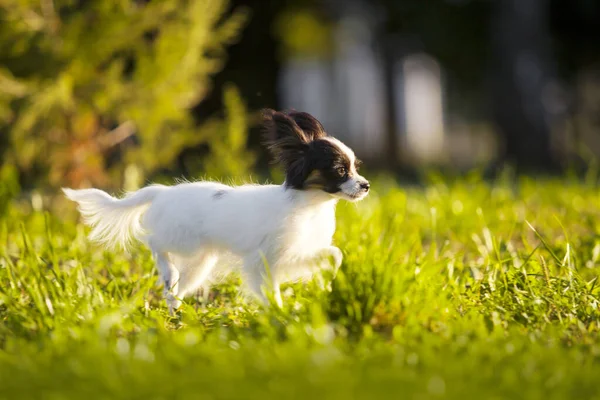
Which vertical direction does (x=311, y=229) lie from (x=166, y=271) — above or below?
above

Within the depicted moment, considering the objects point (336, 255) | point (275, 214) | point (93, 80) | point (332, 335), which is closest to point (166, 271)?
point (275, 214)

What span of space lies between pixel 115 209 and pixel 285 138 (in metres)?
1.12

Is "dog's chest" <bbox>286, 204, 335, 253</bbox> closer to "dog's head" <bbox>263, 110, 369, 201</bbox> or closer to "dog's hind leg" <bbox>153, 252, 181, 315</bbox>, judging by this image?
"dog's head" <bbox>263, 110, 369, 201</bbox>

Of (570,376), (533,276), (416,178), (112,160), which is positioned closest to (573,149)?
(416,178)

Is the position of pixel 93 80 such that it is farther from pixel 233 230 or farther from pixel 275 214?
pixel 275 214

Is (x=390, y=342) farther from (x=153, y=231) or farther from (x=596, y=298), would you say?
(x=153, y=231)

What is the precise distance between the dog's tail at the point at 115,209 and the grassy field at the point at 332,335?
0.27m

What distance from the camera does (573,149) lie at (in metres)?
18.2

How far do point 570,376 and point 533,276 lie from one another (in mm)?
1283

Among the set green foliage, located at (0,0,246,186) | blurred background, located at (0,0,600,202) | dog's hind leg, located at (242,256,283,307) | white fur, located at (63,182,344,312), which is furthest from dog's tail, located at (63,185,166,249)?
green foliage, located at (0,0,246,186)

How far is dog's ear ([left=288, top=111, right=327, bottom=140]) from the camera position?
3.71 meters

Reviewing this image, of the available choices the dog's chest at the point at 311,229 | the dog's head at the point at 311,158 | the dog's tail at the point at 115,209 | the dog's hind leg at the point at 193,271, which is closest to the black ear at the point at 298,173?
the dog's head at the point at 311,158

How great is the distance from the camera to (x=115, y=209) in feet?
13.9

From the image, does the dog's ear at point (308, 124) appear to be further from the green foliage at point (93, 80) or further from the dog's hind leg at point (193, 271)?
the green foliage at point (93, 80)
